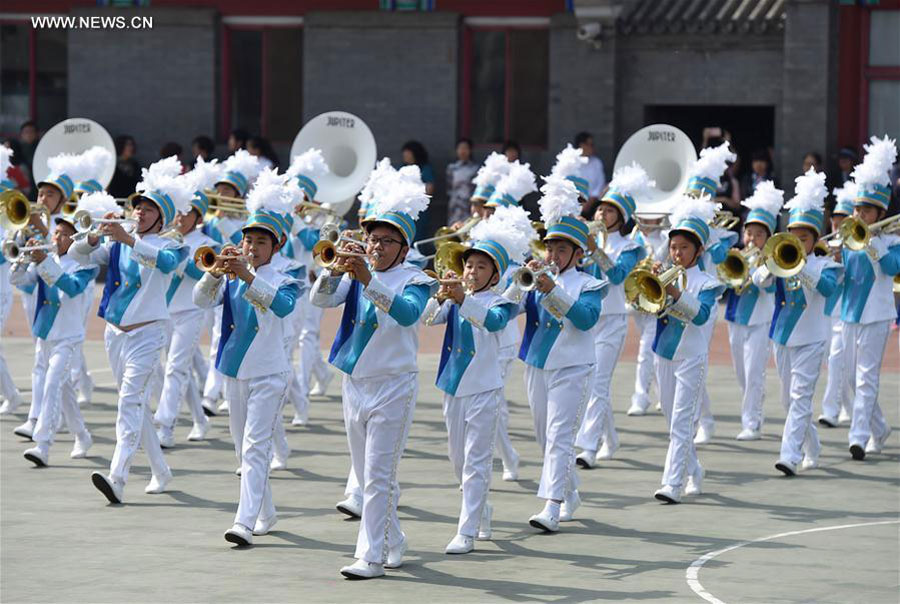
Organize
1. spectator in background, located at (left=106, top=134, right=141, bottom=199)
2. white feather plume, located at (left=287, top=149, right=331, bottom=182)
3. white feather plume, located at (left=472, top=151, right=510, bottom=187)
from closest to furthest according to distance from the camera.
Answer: white feather plume, located at (left=472, top=151, right=510, bottom=187) → white feather plume, located at (left=287, top=149, right=331, bottom=182) → spectator in background, located at (left=106, top=134, right=141, bottom=199)

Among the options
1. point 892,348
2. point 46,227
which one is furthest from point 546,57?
point 46,227

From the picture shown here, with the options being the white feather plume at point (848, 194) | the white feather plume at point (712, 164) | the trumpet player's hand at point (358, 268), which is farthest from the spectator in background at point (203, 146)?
the trumpet player's hand at point (358, 268)

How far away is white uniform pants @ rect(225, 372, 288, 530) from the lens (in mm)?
10523

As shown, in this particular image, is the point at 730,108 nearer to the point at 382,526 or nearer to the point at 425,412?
A: the point at 425,412

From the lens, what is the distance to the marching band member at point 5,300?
1471cm

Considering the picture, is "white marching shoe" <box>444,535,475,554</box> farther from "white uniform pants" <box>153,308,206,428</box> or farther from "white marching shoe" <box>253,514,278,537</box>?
"white uniform pants" <box>153,308,206,428</box>

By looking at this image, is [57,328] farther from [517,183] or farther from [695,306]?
[695,306]

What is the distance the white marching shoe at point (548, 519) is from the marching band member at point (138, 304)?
276 cm

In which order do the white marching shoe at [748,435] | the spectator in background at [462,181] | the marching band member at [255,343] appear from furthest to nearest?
the spectator in background at [462,181] → the white marching shoe at [748,435] → the marching band member at [255,343]

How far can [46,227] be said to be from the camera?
13984 mm

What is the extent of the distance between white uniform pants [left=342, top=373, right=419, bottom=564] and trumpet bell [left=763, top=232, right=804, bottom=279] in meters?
4.09

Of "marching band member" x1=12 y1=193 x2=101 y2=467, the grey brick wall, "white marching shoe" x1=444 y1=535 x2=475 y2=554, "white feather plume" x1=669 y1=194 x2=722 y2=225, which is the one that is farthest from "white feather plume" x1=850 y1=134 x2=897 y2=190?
the grey brick wall

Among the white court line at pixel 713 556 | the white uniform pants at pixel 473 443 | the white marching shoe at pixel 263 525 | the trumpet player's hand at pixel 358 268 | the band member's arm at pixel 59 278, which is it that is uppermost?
the trumpet player's hand at pixel 358 268

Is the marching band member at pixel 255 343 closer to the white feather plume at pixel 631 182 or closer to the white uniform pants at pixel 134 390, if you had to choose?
the white uniform pants at pixel 134 390
